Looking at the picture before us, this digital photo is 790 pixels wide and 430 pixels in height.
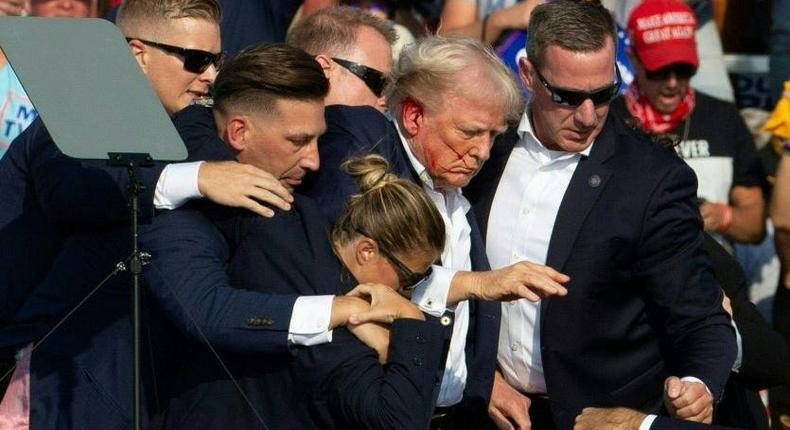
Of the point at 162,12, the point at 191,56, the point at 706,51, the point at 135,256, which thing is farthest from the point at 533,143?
the point at 706,51

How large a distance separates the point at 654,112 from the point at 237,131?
292 cm

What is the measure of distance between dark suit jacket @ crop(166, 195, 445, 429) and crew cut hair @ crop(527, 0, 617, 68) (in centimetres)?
115

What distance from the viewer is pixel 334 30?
5574mm

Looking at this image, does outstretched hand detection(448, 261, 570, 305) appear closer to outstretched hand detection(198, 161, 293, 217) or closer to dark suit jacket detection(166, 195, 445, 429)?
dark suit jacket detection(166, 195, 445, 429)

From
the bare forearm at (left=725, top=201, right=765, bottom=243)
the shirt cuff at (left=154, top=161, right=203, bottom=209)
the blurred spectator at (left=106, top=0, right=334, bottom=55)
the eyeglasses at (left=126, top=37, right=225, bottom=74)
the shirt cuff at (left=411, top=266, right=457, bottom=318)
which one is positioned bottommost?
the bare forearm at (left=725, top=201, right=765, bottom=243)

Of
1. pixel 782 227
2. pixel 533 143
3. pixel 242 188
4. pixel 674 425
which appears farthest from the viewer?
pixel 782 227

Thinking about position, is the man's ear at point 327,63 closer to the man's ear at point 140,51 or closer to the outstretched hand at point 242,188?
the man's ear at point 140,51

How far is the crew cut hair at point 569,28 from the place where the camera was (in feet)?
17.1

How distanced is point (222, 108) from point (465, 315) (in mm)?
999

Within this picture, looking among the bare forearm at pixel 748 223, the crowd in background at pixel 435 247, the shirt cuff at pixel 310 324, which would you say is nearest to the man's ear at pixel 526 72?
the crowd in background at pixel 435 247

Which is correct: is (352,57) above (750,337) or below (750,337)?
above

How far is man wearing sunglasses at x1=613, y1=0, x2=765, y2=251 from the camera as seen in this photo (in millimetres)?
7105

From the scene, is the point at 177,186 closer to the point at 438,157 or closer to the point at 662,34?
the point at 438,157

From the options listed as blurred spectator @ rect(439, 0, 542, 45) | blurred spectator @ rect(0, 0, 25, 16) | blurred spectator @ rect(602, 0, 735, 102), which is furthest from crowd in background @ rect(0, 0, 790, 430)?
blurred spectator @ rect(602, 0, 735, 102)
